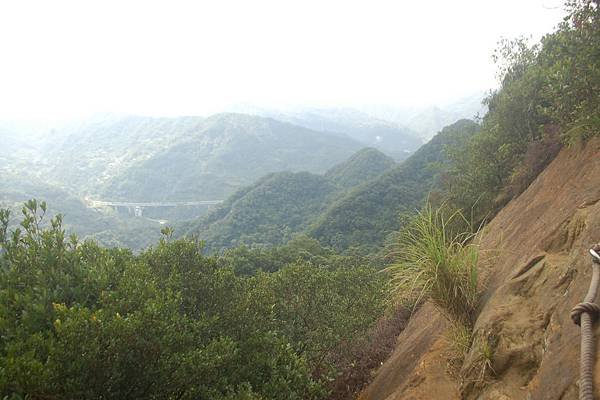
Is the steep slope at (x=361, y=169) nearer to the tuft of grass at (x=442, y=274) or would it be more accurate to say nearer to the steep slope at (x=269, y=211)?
the steep slope at (x=269, y=211)

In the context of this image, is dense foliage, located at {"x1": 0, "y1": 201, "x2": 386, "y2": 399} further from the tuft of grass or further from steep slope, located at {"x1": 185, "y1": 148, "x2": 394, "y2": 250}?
steep slope, located at {"x1": 185, "y1": 148, "x2": 394, "y2": 250}

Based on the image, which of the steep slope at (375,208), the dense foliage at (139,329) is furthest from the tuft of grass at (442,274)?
the steep slope at (375,208)

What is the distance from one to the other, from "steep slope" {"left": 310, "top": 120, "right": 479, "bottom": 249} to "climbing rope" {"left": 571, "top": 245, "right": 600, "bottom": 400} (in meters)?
47.8

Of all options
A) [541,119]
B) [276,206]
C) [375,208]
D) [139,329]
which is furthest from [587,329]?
[276,206]

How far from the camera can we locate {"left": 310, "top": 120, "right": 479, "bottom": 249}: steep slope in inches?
2176

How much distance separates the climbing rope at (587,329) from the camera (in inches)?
94.1

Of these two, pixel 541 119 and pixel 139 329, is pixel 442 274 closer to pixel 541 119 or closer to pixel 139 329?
pixel 139 329

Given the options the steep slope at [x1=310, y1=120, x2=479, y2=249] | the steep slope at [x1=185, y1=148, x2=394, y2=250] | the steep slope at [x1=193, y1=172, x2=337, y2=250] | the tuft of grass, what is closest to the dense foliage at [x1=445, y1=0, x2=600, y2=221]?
the tuft of grass

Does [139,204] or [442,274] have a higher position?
[442,274]

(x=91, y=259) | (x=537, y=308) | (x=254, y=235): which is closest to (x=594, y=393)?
(x=537, y=308)

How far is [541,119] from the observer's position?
467 inches

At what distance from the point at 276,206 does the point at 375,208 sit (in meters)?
33.8

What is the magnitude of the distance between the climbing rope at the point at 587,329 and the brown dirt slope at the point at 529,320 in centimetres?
8

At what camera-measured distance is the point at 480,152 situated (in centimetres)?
1445
